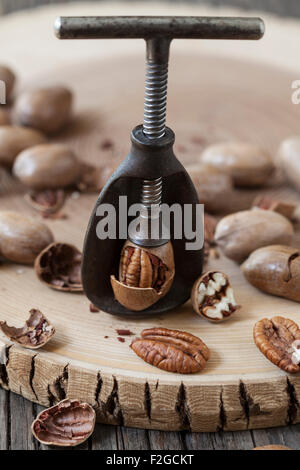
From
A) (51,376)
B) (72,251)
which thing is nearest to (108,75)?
(72,251)

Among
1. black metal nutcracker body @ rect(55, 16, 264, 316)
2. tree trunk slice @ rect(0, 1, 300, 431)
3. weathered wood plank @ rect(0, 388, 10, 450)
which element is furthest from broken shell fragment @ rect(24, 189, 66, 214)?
weathered wood plank @ rect(0, 388, 10, 450)

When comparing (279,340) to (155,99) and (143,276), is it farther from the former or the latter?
(155,99)

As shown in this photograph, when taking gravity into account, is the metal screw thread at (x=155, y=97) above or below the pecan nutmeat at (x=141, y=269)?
above

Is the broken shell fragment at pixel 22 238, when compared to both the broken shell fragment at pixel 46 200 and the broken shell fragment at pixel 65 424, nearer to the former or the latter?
the broken shell fragment at pixel 46 200

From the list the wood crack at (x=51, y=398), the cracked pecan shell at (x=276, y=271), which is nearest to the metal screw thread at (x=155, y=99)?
the cracked pecan shell at (x=276, y=271)

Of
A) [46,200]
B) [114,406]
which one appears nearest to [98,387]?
[114,406]

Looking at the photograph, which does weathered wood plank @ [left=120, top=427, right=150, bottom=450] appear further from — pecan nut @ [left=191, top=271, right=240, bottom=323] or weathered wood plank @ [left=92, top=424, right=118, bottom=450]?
pecan nut @ [left=191, top=271, right=240, bottom=323]

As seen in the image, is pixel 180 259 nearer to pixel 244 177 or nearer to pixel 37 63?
pixel 244 177
